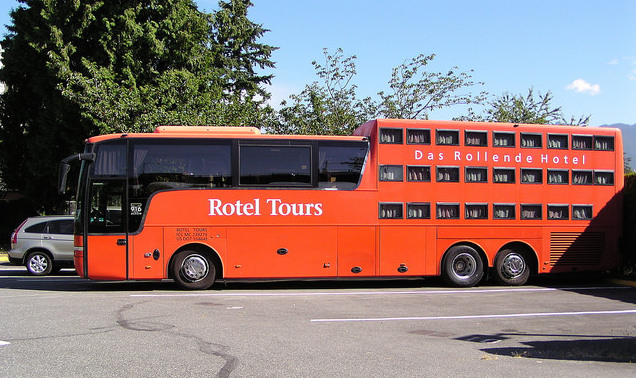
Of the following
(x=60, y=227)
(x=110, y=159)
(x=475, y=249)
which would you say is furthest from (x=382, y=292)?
(x=60, y=227)

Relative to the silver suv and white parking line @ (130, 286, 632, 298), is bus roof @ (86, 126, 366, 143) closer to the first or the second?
white parking line @ (130, 286, 632, 298)

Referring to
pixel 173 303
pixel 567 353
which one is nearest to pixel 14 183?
pixel 173 303

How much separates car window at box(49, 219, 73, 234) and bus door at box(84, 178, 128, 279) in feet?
15.4

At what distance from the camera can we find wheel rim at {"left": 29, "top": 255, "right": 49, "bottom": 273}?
1602 cm

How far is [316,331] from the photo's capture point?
8125 millimetres

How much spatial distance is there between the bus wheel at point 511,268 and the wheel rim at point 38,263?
12777 mm

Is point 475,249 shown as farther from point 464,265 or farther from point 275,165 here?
point 275,165

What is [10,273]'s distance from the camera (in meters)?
16.8

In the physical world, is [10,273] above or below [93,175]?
below

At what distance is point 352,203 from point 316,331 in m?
5.09

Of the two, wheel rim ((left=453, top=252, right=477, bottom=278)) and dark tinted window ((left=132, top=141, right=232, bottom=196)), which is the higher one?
dark tinted window ((left=132, top=141, right=232, bottom=196))

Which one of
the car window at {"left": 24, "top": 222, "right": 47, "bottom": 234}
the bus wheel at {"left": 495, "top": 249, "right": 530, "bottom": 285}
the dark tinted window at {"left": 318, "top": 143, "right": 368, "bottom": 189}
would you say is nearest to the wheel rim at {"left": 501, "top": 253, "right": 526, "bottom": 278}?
the bus wheel at {"left": 495, "top": 249, "right": 530, "bottom": 285}

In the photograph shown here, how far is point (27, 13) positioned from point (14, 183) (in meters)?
8.41

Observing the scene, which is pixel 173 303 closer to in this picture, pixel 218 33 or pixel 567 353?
pixel 567 353
